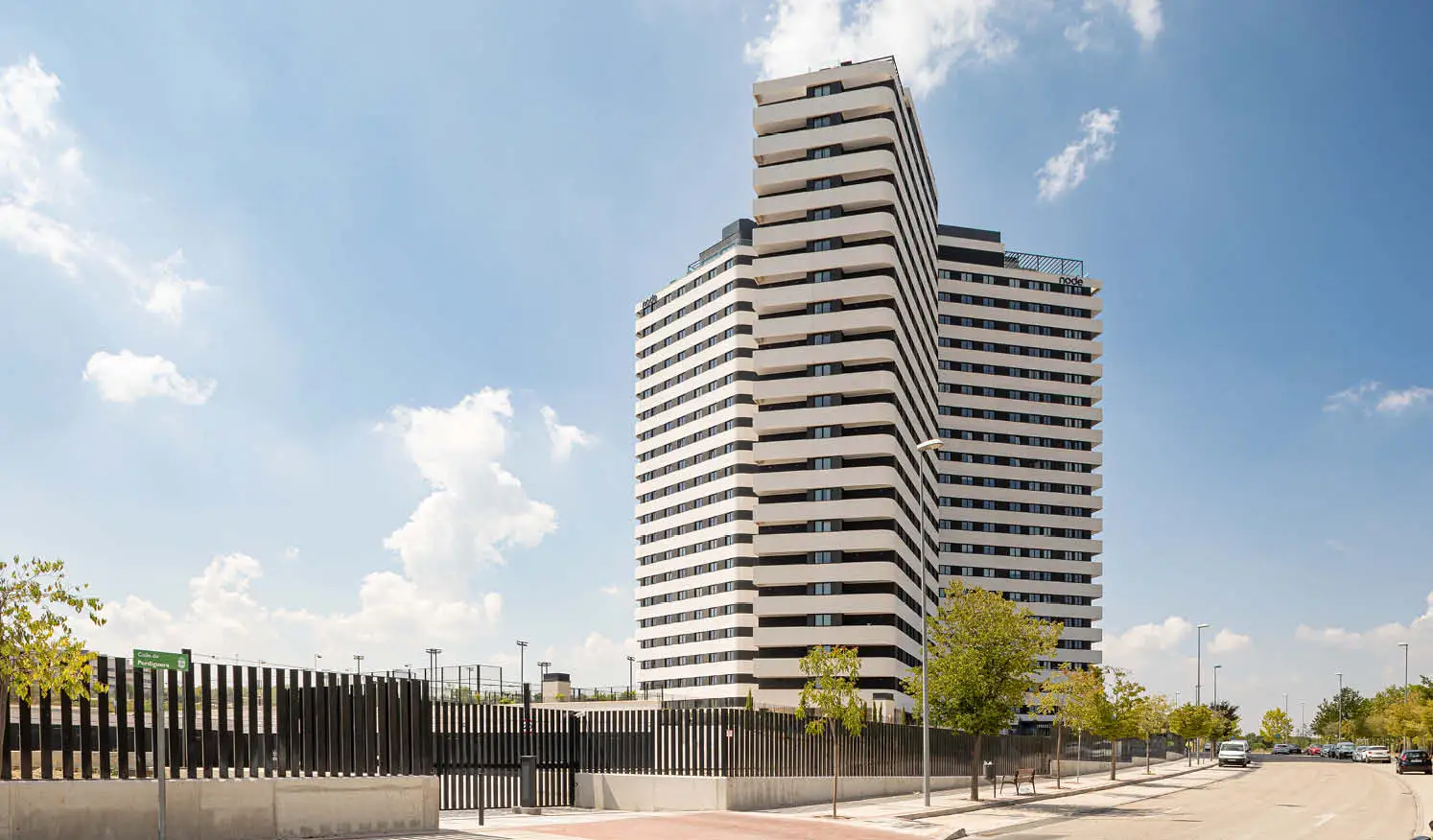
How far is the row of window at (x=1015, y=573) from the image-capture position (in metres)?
127

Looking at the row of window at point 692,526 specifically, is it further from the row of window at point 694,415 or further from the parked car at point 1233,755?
the parked car at point 1233,755

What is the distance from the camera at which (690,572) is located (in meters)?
124

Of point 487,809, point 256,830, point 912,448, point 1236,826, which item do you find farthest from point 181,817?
point 912,448

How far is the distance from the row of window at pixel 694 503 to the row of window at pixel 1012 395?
2933cm

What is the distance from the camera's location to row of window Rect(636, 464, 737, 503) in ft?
393

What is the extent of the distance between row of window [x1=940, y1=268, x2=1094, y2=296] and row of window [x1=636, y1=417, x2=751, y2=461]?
3234 cm

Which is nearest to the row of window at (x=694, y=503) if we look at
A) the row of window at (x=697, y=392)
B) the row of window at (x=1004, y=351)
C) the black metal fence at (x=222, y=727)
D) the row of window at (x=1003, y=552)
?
the row of window at (x=697, y=392)

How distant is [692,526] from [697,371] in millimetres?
17178

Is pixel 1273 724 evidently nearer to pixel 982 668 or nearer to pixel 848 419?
pixel 848 419

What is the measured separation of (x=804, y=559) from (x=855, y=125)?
36557 millimetres

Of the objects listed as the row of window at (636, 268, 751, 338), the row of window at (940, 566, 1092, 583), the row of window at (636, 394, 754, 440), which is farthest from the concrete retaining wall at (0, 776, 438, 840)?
the row of window at (940, 566, 1092, 583)

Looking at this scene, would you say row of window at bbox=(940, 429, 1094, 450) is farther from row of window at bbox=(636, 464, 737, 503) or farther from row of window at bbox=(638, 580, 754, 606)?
row of window at bbox=(638, 580, 754, 606)

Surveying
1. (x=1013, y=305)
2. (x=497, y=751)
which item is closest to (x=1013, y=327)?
(x=1013, y=305)

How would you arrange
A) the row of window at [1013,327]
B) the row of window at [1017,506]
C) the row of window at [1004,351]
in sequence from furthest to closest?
1. the row of window at [1013,327]
2. the row of window at [1004,351]
3. the row of window at [1017,506]
